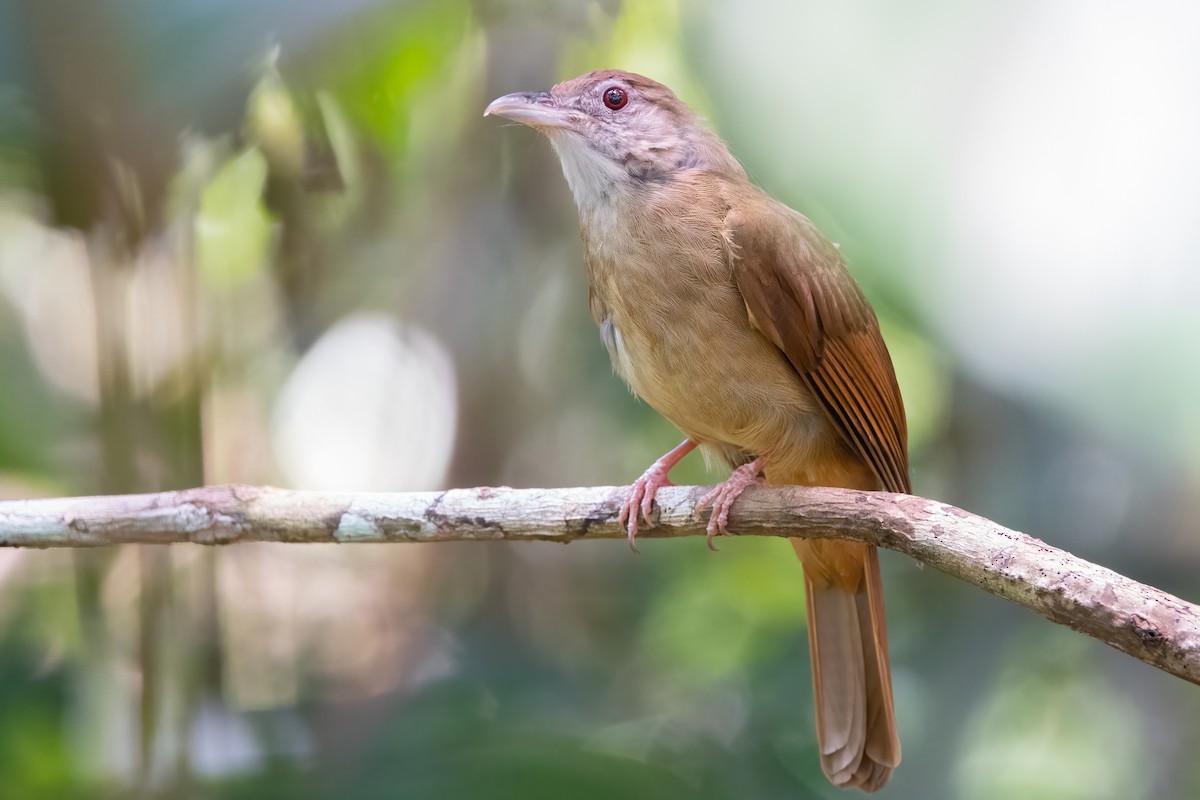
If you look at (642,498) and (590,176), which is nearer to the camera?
(642,498)

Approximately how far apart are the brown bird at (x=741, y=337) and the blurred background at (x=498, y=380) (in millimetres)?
621

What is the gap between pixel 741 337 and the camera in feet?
8.13

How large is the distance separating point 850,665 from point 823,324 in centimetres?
93

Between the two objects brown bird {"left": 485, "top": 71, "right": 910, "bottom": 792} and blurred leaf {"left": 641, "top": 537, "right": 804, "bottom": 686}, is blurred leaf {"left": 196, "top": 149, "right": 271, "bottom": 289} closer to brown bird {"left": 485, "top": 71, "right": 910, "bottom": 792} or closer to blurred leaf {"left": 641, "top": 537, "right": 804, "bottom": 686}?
brown bird {"left": 485, "top": 71, "right": 910, "bottom": 792}

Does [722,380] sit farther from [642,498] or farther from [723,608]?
[723,608]

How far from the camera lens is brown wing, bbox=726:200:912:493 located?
2.46 metres

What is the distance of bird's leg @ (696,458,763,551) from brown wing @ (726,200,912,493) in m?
0.27

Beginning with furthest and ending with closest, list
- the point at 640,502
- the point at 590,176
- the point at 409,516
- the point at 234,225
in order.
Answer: the point at 234,225
the point at 590,176
the point at 640,502
the point at 409,516

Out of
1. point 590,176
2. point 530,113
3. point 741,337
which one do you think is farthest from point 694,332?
point 530,113

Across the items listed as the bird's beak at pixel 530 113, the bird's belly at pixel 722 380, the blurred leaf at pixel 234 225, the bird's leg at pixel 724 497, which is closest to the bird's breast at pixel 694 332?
the bird's belly at pixel 722 380

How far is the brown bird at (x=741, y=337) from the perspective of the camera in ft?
8.07

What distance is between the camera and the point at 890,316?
3.39 metres

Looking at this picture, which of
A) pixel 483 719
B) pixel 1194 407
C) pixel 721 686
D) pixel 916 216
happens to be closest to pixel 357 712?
pixel 483 719

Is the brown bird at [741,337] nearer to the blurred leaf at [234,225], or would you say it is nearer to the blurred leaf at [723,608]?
the blurred leaf at [723,608]
